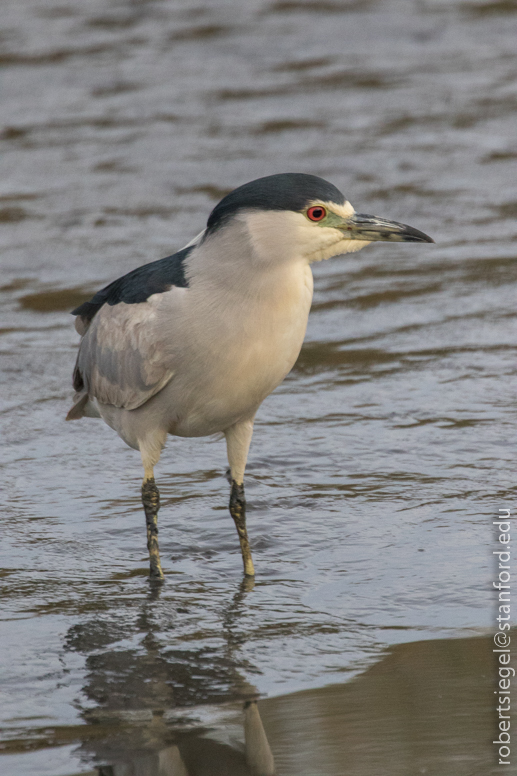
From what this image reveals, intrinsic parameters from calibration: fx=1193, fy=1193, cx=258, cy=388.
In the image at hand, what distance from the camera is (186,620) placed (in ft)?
15.0

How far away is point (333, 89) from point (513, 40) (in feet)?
10.4

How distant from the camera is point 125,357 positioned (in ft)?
16.2

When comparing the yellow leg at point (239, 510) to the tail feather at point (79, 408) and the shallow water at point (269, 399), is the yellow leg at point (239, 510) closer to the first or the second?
the shallow water at point (269, 399)

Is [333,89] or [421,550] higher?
[333,89]

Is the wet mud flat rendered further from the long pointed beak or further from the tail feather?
the tail feather

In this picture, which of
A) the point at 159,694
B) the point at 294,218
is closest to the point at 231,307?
the point at 294,218

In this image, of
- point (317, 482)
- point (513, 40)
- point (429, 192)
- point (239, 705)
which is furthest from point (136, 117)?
point (239, 705)

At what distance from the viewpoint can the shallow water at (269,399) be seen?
4.32 meters

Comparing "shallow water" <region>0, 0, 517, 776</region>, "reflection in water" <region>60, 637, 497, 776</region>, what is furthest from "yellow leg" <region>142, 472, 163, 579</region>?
"reflection in water" <region>60, 637, 497, 776</region>

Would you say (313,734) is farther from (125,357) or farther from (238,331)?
(125,357)

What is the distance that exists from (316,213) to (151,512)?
1489 mm

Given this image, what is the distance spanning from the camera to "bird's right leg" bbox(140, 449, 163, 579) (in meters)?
4.93

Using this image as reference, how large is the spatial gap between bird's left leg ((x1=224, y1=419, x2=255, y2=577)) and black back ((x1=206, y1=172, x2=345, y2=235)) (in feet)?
3.20

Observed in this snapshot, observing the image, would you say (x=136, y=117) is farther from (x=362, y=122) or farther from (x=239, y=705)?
(x=239, y=705)
